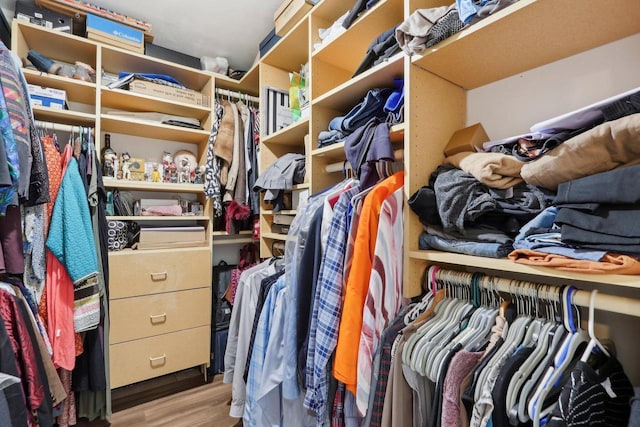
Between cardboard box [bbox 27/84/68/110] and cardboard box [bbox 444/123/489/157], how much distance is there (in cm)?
203

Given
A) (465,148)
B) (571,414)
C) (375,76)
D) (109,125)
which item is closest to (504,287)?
(571,414)

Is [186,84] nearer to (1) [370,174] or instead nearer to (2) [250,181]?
(2) [250,181]

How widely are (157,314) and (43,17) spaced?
1806 millimetres

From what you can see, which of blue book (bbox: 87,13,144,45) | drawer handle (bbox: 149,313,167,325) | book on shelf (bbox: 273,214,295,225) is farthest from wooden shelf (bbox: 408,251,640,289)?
blue book (bbox: 87,13,144,45)

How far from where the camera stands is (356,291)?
90cm

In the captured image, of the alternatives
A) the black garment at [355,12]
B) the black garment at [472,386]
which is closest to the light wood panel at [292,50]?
the black garment at [355,12]

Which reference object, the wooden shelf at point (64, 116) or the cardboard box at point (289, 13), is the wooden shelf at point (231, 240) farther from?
the cardboard box at point (289, 13)

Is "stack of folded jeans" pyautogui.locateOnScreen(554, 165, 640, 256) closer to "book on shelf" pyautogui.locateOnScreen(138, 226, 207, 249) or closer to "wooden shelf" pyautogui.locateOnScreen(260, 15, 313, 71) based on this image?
"wooden shelf" pyautogui.locateOnScreen(260, 15, 313, 71)

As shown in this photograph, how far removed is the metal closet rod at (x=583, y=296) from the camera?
1.84 ft

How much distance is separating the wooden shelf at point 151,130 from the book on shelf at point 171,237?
669 mm

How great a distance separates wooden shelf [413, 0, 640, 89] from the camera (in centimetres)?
67

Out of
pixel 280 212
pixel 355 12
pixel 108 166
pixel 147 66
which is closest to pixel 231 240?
pixel 280 212

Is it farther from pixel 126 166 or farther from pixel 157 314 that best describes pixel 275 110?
pixel 157 314

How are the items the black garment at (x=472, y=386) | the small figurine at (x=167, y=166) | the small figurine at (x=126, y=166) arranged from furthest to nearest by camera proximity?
the small figurine at (x=167, y=166) < the small figurine at (x=126, y=166) < the black garment at (x=472, y=386)
